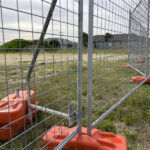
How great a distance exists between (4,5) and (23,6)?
13 cm

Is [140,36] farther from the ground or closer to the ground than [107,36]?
farther from the ground

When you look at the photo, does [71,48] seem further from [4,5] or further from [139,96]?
[139,96]

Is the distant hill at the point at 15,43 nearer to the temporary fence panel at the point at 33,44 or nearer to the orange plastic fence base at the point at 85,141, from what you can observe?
the temporary fence panel at the point at 33,44

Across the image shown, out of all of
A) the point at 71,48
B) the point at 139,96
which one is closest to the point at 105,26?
the point at 71,48

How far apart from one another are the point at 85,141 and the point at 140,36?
3.60m

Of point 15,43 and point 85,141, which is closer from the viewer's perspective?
point 15,43

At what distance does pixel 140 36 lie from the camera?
4.05 meters

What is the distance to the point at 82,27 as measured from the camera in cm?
125

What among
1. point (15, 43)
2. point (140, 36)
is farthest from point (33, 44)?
point (140, 36)

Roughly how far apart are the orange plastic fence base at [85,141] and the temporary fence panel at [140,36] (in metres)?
2.62

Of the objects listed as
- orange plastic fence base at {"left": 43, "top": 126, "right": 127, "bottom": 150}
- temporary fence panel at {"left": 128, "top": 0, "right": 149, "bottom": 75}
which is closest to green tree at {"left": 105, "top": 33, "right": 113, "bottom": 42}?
orange plastic fence base at {"left": 43, "top": 126, "right": 127, "bottom": 150}

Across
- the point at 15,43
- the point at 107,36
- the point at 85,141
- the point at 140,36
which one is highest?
the point at 140,36

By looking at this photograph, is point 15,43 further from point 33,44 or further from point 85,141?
point 85,141

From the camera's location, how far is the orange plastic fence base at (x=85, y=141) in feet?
4.30
